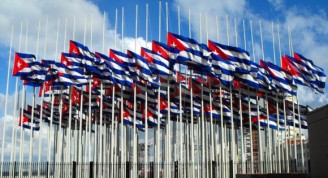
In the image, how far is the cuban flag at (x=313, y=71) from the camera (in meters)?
48.1

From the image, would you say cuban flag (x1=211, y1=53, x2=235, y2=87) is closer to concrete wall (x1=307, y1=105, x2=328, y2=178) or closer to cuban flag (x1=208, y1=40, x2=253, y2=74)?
cuban flag (x1=208, y1=40, x2=253, y2=74)

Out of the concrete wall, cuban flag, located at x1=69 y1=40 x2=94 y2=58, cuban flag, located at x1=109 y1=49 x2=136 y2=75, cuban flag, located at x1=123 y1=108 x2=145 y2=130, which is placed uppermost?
cuban flag, located at x1=69 y1=40 x2=94 y2=58

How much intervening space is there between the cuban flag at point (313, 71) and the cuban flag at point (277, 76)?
7.64ft

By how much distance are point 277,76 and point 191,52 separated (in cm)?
1019

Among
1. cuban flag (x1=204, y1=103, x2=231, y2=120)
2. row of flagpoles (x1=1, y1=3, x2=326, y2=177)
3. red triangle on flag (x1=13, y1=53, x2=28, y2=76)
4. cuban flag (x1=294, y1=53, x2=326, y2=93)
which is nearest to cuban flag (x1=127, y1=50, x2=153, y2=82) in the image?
row of flagpoles (x1=1, y1=3, x2=326, y2=177)

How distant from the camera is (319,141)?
24016 millimetres

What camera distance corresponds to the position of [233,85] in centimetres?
4806

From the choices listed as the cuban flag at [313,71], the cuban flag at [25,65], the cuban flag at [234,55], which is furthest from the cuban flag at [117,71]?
the cuban flag at [313,71]

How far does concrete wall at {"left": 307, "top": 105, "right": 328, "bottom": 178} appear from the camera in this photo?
2314cm

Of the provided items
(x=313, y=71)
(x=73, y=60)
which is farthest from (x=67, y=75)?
(x=313, y=71)

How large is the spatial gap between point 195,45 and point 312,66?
1434 centimetres

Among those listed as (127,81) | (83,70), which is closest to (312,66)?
(127,81)

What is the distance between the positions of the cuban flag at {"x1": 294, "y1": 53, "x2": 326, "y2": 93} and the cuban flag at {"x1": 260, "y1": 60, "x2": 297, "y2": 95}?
91.7 inches

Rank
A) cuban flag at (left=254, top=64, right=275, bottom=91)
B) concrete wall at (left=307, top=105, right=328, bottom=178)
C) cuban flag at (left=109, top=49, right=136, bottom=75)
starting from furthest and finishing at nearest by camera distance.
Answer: cuban flag at (left=254, top=64, right=275, bottom=91) → cuban flag at (left=109, top=49, right=136, bottom=75) → concrete wall at (left=307, top=105, right=328, bottom=178)
